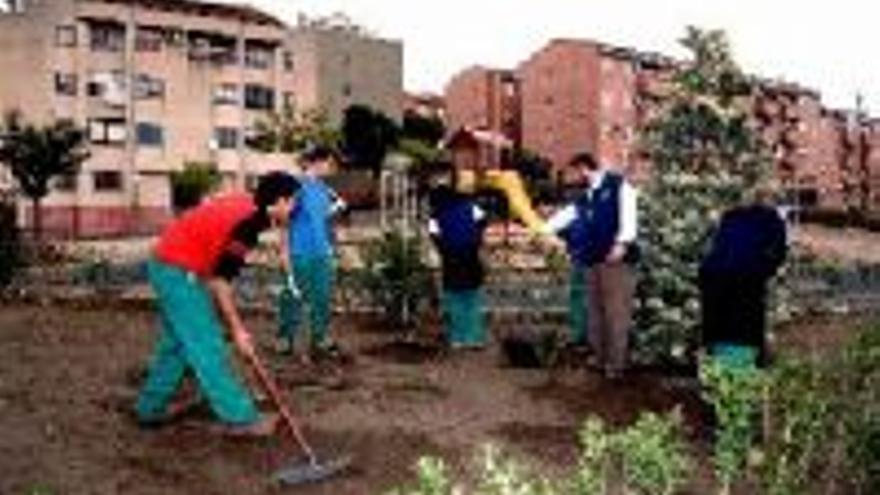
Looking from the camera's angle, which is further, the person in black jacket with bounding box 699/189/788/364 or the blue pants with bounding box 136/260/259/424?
the person in black jacket with bounding box 699/189/788/364

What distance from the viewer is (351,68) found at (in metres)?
97.1

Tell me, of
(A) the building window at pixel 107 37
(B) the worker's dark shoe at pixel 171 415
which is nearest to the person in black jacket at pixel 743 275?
(B) the worker's dark shoe at pixel 171 415

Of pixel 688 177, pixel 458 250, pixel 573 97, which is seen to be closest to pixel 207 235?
pixel 688 177

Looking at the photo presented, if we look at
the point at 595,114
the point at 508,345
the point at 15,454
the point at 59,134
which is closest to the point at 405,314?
the point at 508,345

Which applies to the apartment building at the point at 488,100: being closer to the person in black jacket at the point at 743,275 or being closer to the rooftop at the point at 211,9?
the rooftop at the point at 211,9

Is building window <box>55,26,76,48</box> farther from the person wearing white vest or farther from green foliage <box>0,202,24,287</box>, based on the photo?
the person wearing white vest

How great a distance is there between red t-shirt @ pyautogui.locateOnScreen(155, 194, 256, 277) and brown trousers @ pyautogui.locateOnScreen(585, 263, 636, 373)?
5.14 m

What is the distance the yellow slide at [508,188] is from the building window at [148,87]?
63893 millimetres

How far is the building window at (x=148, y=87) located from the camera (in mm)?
81375

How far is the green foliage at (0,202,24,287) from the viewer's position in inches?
909

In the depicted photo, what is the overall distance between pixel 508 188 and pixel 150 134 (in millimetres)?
65693

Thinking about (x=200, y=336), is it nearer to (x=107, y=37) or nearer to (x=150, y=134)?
(x=150, y=134)

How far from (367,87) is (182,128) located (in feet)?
55.3

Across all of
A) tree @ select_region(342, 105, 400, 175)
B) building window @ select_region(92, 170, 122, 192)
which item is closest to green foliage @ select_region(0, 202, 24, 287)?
building window @ select_region(92, 170, 122, 192)
